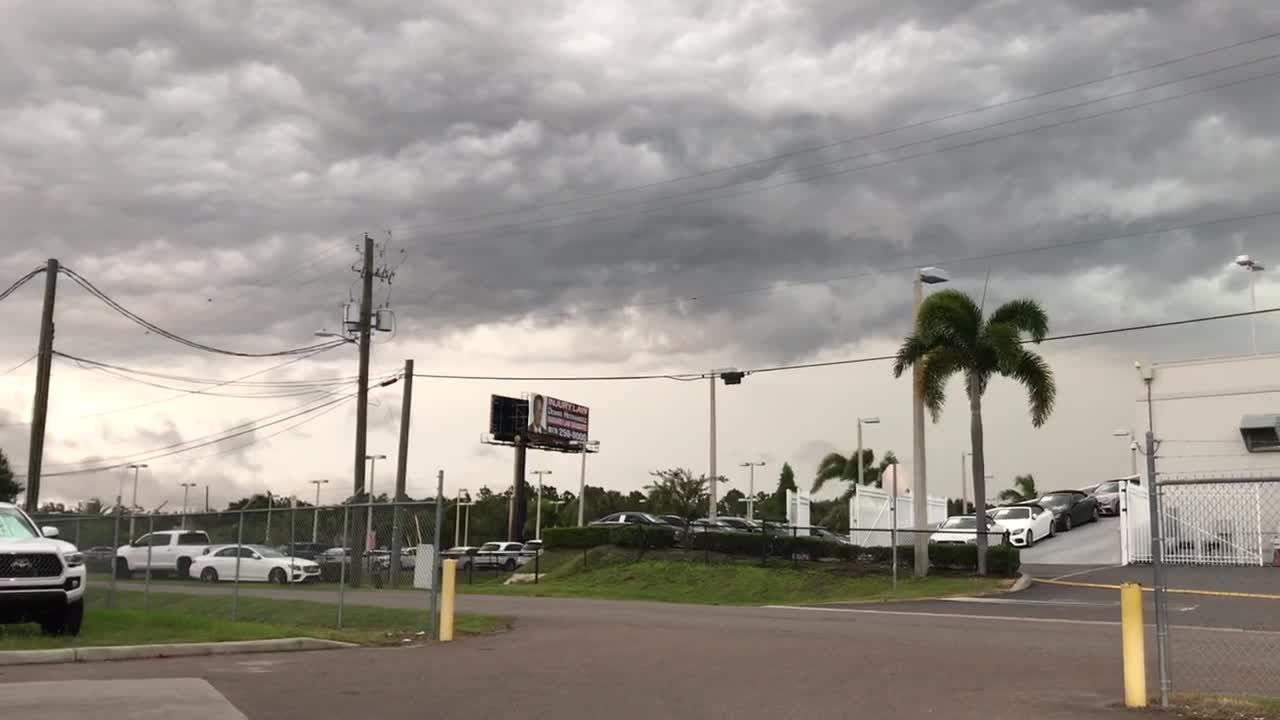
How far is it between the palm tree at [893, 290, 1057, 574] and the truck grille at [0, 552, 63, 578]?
23477mm

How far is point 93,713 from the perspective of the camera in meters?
10.2

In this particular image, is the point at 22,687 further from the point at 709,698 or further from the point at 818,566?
the point at 818,566

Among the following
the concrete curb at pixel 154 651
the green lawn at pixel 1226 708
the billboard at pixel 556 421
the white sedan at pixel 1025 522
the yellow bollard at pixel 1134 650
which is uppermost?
the billboard at pixel 556 421

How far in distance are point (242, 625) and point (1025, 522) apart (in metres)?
29.6

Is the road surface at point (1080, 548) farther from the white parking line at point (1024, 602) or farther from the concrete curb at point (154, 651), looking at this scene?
the concrete curb at point (154, 651)

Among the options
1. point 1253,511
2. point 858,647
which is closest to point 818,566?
point 1253,511

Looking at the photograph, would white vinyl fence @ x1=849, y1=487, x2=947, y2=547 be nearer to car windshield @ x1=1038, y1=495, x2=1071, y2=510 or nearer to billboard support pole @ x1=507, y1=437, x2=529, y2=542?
car windshield @ x1=1038, y1=495, x2=1071, y2=510

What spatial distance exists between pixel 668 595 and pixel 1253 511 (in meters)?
17.2

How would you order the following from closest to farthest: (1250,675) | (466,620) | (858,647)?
1. (1250,675)
2. (858,647)
3. (466,620)

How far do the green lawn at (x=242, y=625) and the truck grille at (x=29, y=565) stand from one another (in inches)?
35.2

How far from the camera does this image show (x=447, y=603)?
18.0 m

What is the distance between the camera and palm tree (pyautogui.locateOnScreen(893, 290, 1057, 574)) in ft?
109

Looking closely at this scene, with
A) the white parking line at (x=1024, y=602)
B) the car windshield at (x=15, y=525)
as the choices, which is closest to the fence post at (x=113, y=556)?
the car windshield at (x=15, y=525)

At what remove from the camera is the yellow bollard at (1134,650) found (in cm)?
1073
